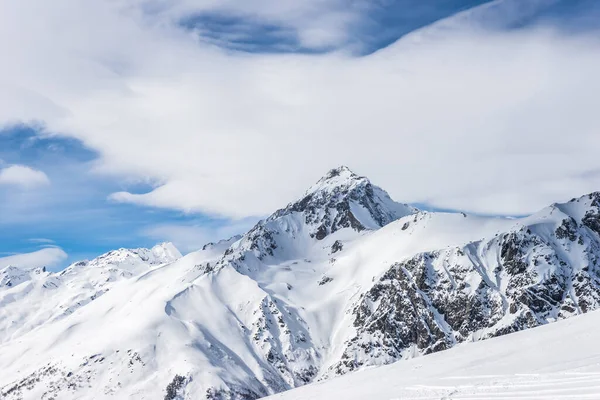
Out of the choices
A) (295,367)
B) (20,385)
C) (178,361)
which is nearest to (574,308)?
(295,367)

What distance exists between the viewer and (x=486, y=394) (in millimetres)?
35844

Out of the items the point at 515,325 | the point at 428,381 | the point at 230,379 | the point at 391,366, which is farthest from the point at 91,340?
the point at 428,381

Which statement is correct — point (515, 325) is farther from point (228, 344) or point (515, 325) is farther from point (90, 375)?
point (90, 375)

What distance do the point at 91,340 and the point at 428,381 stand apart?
181570 millimetres

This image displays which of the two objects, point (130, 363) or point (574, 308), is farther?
Answer: point (574, 308)

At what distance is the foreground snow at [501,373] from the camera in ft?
115

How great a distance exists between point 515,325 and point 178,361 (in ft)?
373

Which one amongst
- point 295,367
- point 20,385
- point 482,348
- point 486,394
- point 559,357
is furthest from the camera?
point 295,367

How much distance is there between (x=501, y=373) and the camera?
42.7m

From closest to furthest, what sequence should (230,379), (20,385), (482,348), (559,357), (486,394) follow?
(486,394)
(559,357)
(482,348)
(230,379)
(20,385)

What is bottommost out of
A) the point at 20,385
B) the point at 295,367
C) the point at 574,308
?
the point at 574,308

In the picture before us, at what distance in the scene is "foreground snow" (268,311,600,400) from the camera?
34.9 metres

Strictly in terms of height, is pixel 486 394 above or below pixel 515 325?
above

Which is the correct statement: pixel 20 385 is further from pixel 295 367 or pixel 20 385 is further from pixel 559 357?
pixel 559 357
